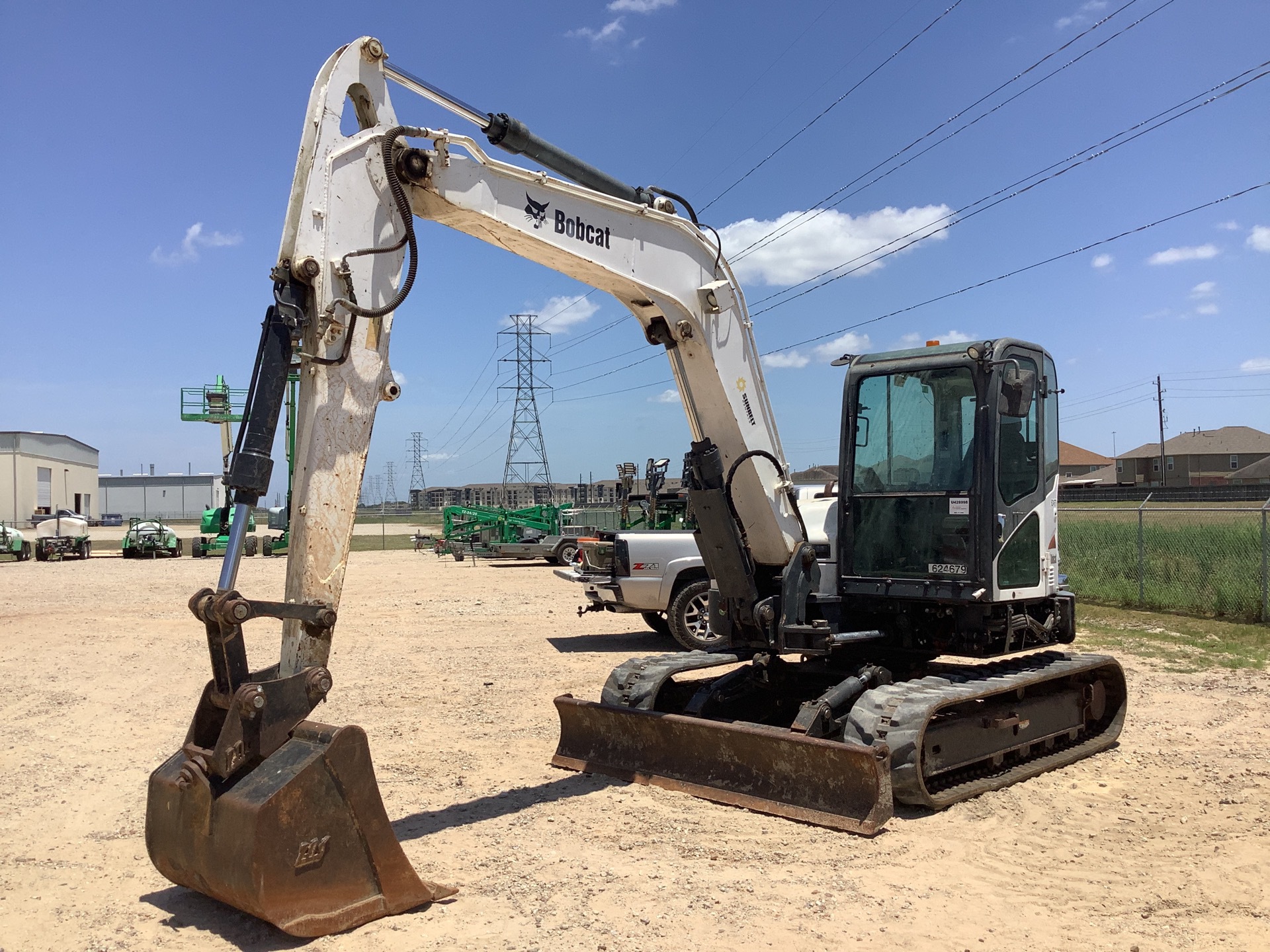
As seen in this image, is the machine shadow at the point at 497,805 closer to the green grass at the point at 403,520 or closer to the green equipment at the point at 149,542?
the green equipment at the point at 149,542

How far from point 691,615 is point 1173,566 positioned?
865 cm

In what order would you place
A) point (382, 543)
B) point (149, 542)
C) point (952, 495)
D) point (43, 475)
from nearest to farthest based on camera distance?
point (952, 495)
point (149, 542)
point (382, 543)
point (43, 475)

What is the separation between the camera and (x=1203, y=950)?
4363 mm

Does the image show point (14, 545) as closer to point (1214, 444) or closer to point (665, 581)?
point (665, 581)

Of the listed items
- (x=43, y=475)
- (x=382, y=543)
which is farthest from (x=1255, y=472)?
(x=43, y=475)

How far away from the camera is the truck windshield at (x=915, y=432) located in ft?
23.4

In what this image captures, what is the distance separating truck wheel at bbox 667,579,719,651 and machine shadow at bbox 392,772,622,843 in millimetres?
5582

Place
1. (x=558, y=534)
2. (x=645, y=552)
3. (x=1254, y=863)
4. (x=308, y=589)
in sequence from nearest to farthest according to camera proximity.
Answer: (x=308, y=589) → (x=1254, y=863) → (x=645, y=552) → (x=558, y=534)

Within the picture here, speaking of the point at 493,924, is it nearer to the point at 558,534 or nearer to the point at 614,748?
the point at 614,748

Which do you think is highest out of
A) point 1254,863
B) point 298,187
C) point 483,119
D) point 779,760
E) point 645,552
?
point 483,119

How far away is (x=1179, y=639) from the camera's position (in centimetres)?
1312

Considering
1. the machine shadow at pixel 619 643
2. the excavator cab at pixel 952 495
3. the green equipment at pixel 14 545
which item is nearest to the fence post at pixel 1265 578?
the excavator cab at pixel 952 495

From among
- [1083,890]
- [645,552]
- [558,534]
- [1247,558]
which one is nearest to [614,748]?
[1083,890]

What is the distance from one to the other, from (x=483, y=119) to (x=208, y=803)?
3.86 metres
